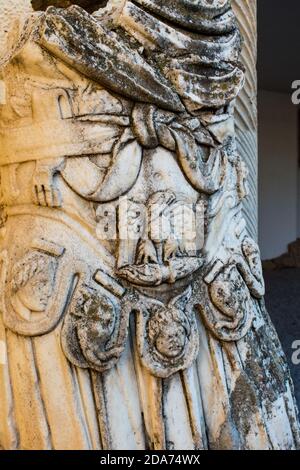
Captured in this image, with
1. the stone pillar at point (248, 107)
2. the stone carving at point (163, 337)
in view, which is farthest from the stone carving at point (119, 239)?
the stone pillar at point (248, 107)

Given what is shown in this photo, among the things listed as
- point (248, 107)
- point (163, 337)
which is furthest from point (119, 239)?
point (248, 107)

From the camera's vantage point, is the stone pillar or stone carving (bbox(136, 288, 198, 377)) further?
the stone pillar

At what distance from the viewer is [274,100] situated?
5.80 m

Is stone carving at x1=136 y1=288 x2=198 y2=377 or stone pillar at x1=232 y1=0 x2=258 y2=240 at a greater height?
stone pillar at x1=232 y1=0 x2=258 y2=240

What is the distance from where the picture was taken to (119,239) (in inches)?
58.8

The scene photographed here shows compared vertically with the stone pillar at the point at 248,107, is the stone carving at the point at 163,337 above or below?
below

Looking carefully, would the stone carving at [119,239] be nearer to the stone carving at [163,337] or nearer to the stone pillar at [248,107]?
the stone carving at [163,337]

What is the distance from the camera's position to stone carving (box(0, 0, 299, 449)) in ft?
4.77

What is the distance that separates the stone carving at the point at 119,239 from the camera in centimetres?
145

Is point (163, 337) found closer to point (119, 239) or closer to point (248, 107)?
point (119, 239)

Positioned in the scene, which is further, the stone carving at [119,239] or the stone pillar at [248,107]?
the stone pillar at [248,107]

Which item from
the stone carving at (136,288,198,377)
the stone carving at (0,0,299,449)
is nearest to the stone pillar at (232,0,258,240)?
the stone carving at (0,0,299,449)

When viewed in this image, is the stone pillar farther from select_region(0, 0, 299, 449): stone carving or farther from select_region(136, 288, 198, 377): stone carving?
select_region(136, 288, 198, 377): stone carving
